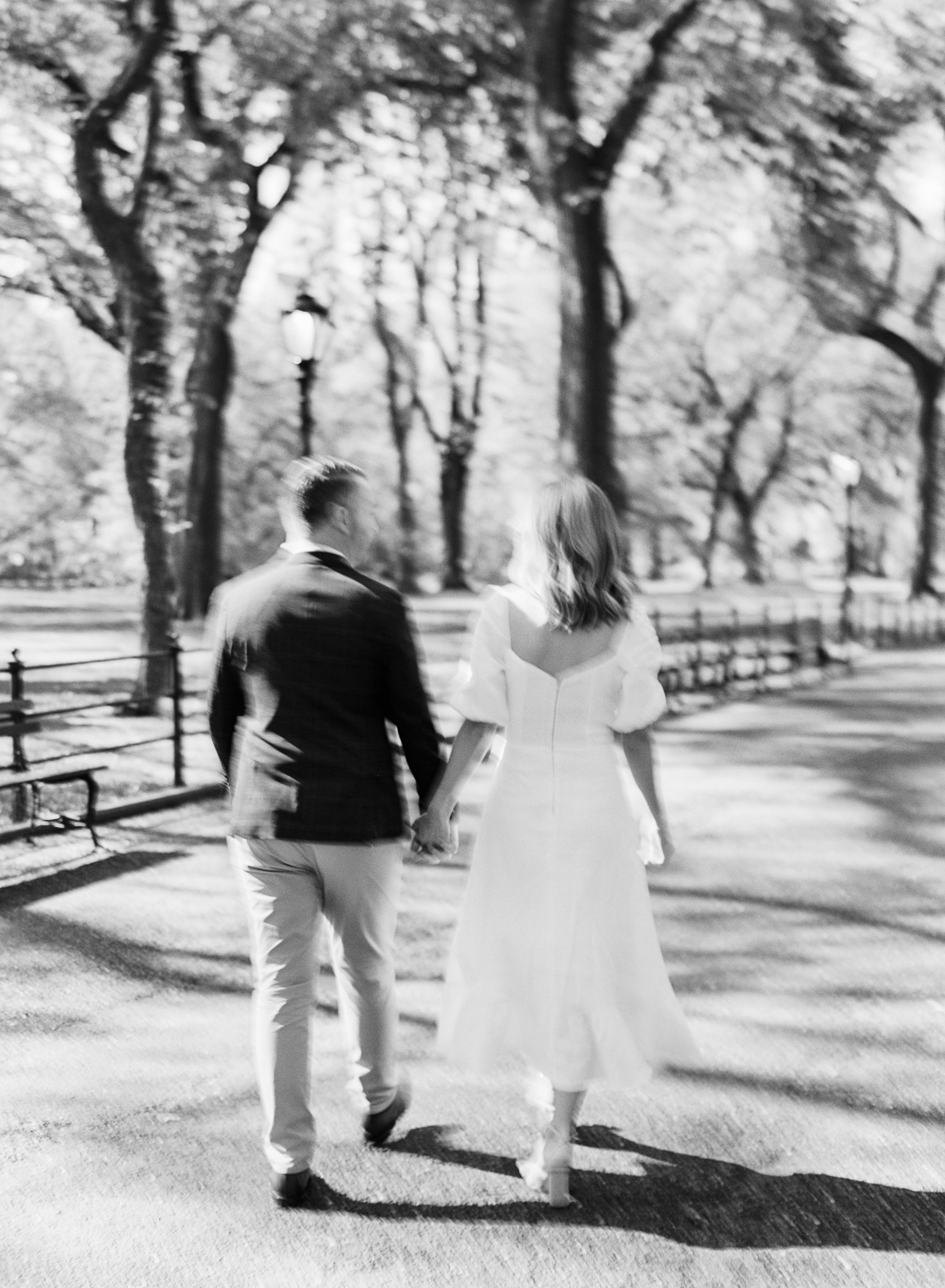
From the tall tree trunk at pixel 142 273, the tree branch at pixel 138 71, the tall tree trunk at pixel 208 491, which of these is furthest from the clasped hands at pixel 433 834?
the tall tree trunk at pixel 208 491

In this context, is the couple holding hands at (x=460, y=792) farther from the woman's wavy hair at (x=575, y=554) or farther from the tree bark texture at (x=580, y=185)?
the tree bark texture at (x=580, y=185)

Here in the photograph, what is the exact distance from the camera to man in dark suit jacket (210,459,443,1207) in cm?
375

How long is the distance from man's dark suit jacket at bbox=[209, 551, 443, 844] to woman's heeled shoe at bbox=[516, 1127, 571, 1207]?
95 centimetres

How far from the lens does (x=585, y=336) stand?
14938 mm

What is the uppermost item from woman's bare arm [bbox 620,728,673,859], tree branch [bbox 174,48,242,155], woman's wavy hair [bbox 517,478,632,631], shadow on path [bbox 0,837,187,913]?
tree branch [bbox 174,48,242,155]

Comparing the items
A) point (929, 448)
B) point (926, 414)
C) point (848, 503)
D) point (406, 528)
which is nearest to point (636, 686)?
point (848, 503)

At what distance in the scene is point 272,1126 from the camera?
3857 millimetres

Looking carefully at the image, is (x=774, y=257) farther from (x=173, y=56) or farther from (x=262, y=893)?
(x=262, y=893)

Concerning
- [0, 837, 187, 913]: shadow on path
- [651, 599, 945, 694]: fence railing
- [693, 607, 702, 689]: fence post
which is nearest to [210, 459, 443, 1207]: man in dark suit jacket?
[0, 837, 187, 913]: shadow on path

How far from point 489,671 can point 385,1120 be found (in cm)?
142

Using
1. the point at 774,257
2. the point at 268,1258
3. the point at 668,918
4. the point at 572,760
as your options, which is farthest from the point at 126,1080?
the point at 774,257

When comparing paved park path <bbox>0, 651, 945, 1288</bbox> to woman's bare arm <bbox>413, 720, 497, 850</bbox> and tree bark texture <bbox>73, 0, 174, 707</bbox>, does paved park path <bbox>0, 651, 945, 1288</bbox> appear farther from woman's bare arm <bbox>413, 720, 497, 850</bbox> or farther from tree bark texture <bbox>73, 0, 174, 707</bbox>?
tree bark texture <bbox>73, 0, 174, 707</bbox>

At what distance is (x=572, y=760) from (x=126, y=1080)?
6.83ft

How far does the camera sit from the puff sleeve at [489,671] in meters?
3.86
